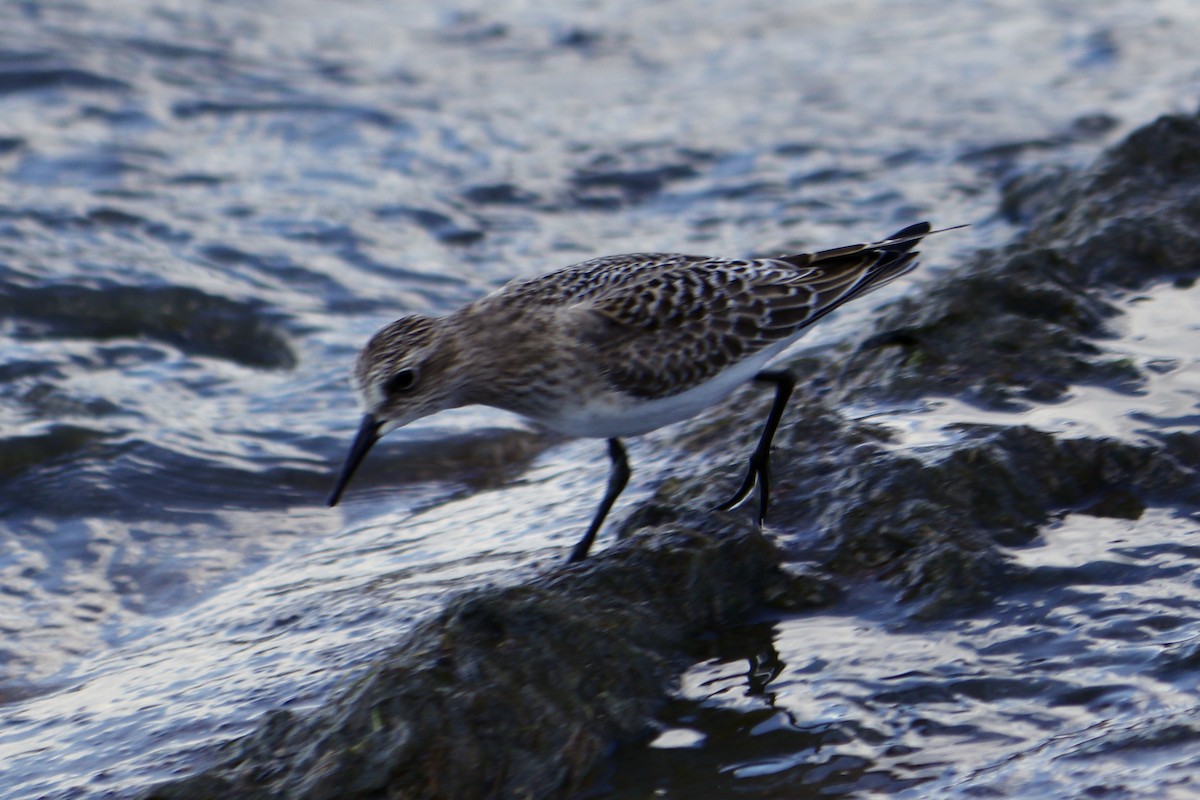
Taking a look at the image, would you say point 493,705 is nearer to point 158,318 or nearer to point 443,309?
point 443,309

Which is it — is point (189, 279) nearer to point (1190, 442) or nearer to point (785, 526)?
point (785, 526)

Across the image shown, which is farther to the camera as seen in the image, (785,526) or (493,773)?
(785,526)

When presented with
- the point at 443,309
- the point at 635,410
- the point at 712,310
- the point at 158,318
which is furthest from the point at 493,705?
the point at 158,318

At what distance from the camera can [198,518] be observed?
22.1 feet

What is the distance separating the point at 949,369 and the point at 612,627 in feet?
7.26

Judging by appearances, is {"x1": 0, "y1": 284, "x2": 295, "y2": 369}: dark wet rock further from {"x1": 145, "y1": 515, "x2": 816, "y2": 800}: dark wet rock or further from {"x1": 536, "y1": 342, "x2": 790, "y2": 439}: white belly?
{"x1": 145, "y1": 515, "x2": 816, "y2": 800}: dark wet rock

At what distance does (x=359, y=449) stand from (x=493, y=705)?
1163 mm

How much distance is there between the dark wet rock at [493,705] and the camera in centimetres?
377

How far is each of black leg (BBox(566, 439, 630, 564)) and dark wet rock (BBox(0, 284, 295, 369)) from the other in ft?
11.7

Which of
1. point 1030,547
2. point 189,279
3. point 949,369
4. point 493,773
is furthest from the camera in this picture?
point 189,279

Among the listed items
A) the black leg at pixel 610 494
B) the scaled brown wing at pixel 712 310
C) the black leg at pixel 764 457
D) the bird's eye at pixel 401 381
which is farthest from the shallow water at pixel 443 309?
the bird's eye at pixel 401 381

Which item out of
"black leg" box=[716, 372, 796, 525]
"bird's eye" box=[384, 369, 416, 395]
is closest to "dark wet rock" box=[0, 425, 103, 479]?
"bird's eye" box=[384, 369, 416, 395]

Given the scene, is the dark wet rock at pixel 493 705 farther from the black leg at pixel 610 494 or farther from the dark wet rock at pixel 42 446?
the dark wet rock at pixel 42 446

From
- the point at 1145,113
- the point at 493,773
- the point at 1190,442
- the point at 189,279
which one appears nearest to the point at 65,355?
the point at 189,279
